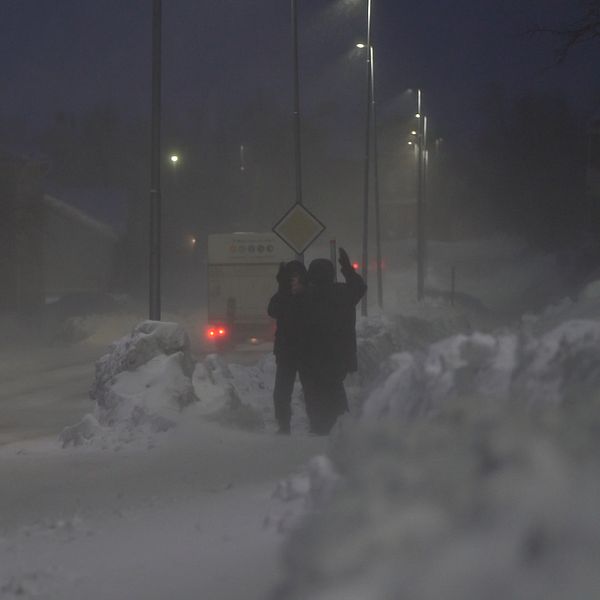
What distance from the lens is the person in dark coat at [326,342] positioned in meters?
10.0

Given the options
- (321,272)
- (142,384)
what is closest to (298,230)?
(142,384)

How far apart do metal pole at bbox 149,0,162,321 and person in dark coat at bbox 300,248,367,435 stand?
5175mm

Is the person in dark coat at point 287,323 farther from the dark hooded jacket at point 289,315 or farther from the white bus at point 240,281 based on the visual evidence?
the white bus at point 240,281

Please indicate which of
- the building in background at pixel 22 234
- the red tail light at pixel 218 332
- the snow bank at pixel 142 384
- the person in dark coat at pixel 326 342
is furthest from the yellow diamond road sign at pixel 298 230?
the building in background at pixel 22 234

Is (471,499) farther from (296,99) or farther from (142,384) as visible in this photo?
(296,99)

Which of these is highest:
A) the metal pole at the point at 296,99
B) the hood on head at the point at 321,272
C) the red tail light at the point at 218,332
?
the metal pole at the point at 296,99

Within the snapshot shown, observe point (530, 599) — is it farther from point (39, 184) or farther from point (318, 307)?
point (39, 184)

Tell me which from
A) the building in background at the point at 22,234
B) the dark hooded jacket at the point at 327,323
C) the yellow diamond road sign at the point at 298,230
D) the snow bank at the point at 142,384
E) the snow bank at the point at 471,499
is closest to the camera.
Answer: the snow bank at the point at 471,499

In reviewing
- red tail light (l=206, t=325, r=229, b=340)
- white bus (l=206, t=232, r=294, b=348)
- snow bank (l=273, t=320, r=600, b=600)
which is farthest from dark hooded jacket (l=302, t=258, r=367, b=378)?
red tail light (l=206, t=325, r=229, b=340)

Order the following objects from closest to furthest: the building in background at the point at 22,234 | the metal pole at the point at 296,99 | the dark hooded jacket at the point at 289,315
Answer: the dark hooded jacket at the point at 289,315 < the metal pole at the point at 296,99 < the building in background at the point at 22,234

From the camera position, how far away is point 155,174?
15586 mm

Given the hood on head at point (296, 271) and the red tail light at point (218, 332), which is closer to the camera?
the hood on head at point (296, 271)

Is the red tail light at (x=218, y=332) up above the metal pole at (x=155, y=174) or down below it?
below

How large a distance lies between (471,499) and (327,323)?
682 cm
